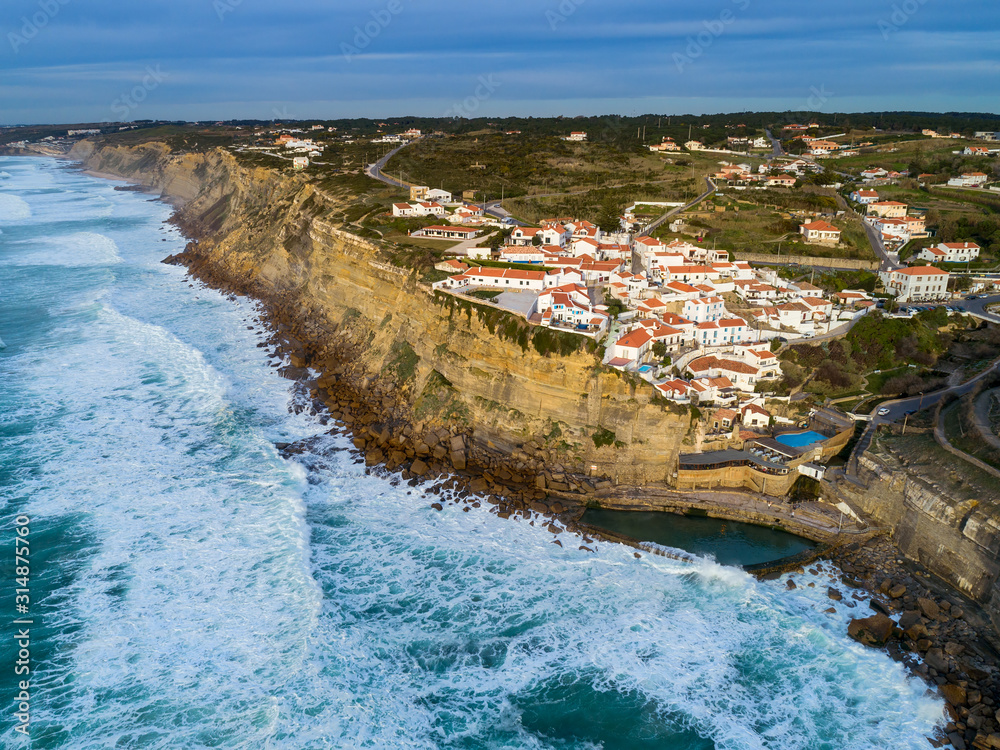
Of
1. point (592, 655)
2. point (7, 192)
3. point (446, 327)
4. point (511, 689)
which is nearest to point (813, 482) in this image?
point (592, 655)

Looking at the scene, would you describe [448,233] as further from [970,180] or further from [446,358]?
[970,180]

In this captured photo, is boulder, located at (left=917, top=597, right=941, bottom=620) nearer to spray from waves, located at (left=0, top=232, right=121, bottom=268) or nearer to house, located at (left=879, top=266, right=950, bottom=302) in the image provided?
house, located at (left=879, top=266, right=950, bottom=302)

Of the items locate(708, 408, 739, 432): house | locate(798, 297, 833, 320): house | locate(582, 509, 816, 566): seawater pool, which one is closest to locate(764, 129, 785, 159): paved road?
locate(798, 297, 833, 320): house

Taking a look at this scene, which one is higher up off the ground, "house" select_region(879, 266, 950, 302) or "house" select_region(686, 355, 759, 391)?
"house" select_region(879, 266, 950, 302)

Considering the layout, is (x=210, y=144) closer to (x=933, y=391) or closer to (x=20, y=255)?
(x=20, y=255)

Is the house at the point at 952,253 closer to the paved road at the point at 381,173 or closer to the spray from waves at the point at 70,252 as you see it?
the paved road at the point at 381,173

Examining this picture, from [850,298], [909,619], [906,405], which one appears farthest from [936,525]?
[850,298]

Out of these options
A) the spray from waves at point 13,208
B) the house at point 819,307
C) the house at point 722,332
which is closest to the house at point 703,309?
the house at point 722,332

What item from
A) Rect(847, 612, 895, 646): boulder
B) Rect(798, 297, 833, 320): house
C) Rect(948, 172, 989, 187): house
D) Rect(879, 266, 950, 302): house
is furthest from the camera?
Rect(948, 172, 989, 187): house
